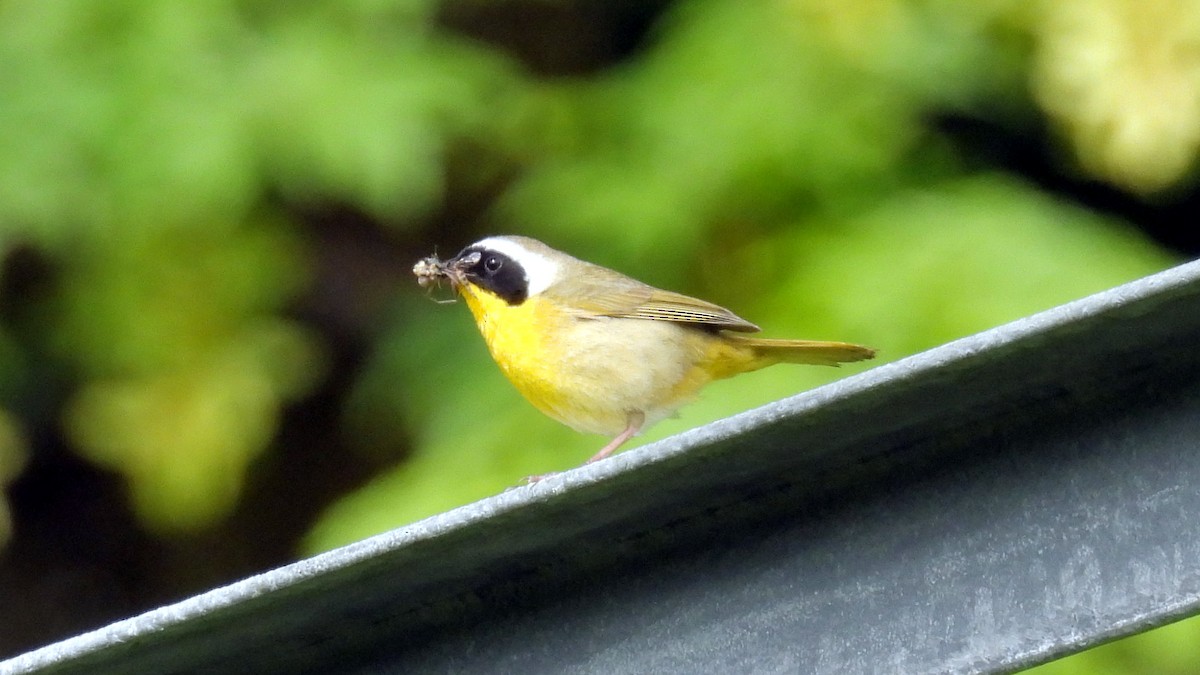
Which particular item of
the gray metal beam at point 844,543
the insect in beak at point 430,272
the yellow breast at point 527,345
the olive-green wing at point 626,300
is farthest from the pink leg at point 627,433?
the gray metal beam at point 844,543

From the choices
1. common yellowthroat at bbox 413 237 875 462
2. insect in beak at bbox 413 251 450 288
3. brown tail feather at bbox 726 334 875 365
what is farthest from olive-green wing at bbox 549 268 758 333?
insect in beak at bbox 413 251 450 288

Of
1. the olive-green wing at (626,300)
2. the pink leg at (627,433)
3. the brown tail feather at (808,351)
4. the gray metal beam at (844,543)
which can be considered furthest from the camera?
the olive-green wing at (626,300)

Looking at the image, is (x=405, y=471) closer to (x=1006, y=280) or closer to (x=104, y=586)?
(x=1006, y=280)

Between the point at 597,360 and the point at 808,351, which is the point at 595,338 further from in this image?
the point at 808,351

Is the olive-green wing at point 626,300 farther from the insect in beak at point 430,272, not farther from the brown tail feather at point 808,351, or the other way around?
the insect in beak at point 430,272

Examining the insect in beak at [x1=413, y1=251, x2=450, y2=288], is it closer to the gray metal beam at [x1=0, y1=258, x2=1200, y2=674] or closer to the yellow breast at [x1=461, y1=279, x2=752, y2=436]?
the yellow breast at [x1=461, y1=279, x2=752, y2=436]

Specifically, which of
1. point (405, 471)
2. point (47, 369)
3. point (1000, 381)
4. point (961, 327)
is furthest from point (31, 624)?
point (1000, 381)
